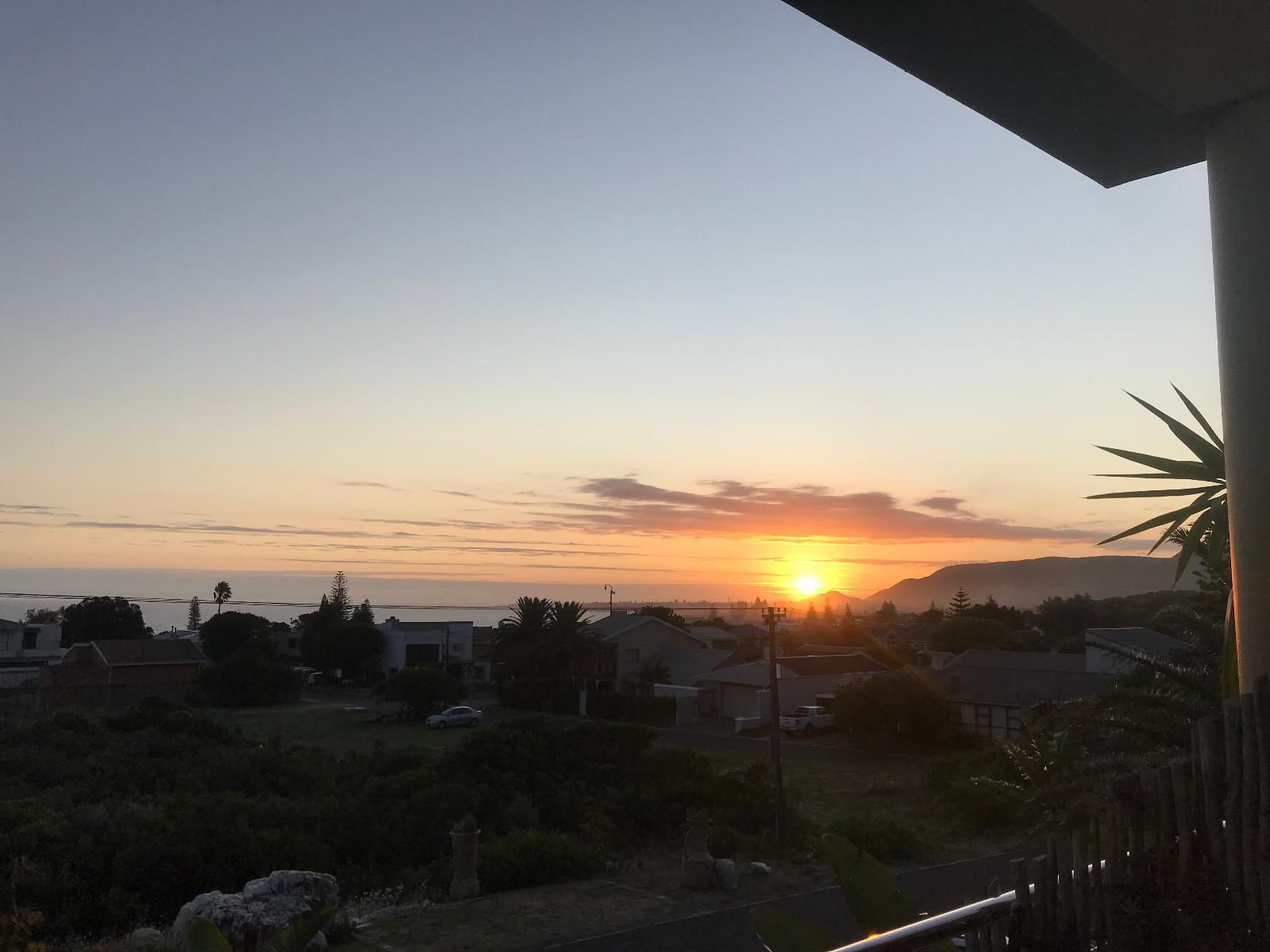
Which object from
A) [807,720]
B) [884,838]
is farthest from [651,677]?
[884,838]

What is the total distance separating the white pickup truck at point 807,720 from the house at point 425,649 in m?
32.2

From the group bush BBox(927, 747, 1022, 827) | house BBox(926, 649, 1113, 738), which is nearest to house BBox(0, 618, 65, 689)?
house BBox(926, 649, 1113, 738)

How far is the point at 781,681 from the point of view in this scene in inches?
1845

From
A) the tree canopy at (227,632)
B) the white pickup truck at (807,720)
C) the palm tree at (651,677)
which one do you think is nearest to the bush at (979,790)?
the white pickup truck at (807,720)

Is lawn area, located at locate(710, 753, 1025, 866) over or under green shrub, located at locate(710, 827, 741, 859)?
under

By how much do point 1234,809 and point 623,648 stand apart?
5983 centimetres

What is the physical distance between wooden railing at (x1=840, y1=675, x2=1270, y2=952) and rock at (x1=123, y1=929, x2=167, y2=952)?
12.5 metres

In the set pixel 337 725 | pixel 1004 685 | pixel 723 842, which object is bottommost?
pixel 337 725

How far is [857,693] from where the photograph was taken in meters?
38.1

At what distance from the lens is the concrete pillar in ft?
8.43

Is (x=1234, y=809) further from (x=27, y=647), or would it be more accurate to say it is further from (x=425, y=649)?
(x=27, y=647)

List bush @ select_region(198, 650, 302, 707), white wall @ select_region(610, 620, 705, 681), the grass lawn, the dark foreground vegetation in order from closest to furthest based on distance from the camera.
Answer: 1. the grass lawn
2. the dark foreground vegetation
3. bush @ select_region(198, 650, 302, 707)
4. white wall @ select_region(610, 620, 705, 681)

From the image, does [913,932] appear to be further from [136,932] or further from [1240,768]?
[136,932]

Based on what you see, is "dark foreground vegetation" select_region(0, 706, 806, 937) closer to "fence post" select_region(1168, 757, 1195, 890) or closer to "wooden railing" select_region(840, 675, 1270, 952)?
"wooden railing" select_region(840, 675, 1270, 952)
